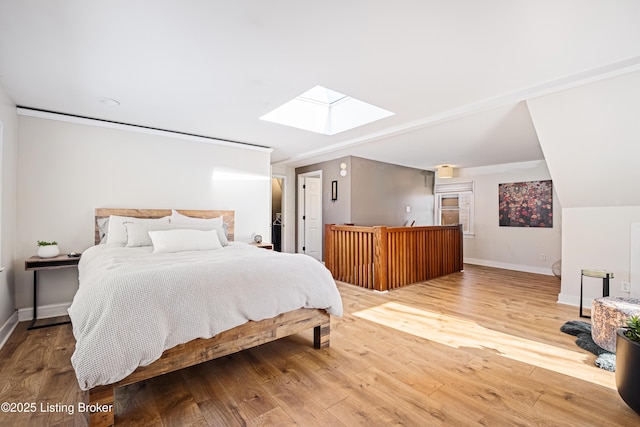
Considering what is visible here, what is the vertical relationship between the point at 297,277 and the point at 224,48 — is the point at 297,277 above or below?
below

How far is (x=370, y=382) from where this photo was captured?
6.54 feet

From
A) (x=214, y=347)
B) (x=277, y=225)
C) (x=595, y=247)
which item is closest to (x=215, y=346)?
(x=214, y=347)

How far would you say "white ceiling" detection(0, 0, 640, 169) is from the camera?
68.1 inches

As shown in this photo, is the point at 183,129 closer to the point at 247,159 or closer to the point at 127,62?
the point at 247,159

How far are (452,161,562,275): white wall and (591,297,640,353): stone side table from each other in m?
3.59

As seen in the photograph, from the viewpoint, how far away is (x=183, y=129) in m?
4.09

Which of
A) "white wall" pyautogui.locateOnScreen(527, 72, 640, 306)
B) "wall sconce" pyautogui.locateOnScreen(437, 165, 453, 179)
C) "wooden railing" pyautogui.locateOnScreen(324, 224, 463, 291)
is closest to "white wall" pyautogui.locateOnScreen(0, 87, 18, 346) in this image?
"wooden railing" pyautogui.locateOnScreen(324, 224, 463, 291)

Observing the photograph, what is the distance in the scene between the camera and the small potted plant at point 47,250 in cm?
316

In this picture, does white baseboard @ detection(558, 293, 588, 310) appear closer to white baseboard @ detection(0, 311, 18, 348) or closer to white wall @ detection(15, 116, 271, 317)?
white wall @ detection(15, 116, 271, 317)

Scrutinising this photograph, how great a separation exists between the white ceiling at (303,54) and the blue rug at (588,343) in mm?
2221

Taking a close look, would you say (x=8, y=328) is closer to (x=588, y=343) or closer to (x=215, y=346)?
(x=215, y=346)

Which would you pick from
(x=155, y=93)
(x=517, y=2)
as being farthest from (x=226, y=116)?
(x=517, y=2)

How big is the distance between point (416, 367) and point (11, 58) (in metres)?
3.80

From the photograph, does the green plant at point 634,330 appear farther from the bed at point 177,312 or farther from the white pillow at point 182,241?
the white pillow at point 182,241
